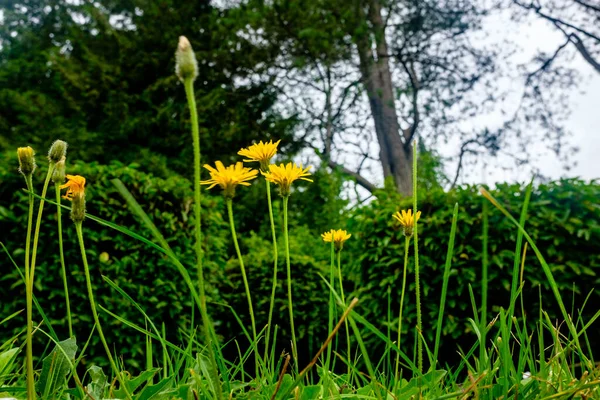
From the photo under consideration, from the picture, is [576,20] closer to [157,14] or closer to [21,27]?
[157,14]

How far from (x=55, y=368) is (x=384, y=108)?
28.6 ft

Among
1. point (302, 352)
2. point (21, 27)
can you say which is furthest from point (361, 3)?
point (21, 27)

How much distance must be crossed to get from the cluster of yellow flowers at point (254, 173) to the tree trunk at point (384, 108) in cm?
794

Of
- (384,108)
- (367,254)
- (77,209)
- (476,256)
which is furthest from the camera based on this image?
(384,108)

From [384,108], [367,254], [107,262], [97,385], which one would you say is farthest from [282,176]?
[384,108]

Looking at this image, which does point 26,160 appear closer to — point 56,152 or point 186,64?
point 56,152

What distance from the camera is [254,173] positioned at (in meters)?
0.77

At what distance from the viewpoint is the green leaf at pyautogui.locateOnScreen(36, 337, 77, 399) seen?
0.77 metres

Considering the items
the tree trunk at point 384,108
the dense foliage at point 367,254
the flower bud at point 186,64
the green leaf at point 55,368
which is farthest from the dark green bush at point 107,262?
the tree trunk at point 384,108

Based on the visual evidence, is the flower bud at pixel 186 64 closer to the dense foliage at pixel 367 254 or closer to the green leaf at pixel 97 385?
the green leaf at pixel 97 385

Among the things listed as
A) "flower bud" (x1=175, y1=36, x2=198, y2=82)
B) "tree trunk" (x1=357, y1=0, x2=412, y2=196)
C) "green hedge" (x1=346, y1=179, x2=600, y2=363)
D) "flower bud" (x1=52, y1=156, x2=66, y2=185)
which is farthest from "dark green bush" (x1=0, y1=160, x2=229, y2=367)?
"tree trunk" (x1=357, y1=0, x2=412, y2=196)

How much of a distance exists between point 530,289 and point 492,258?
0.29 metres

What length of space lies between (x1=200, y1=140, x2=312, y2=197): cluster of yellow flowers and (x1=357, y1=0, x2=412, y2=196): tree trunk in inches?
313

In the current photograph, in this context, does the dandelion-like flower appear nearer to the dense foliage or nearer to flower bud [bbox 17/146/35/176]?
flower bud [bbox 17/146/35/176]
